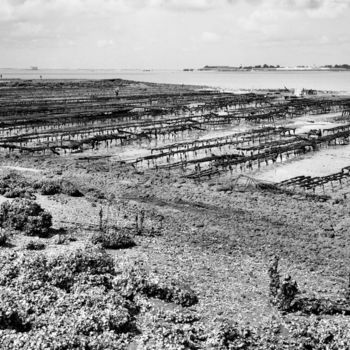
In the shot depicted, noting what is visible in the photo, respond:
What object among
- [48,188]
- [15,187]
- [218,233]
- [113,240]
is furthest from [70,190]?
[218,233]

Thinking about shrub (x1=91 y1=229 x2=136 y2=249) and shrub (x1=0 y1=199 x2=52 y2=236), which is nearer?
shrub (x1=91 y1=229 x2=136 y2=249)

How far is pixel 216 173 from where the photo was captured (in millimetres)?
22828

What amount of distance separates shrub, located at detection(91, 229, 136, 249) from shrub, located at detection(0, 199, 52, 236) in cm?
177

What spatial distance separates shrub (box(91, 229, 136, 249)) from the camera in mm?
14055

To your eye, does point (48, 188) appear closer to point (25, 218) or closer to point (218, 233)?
point (25, 218)

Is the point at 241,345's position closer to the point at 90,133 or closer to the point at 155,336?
the point at 155,336

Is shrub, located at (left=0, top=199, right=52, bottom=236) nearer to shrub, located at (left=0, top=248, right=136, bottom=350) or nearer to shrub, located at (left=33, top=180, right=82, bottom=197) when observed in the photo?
shrub, located at (left=0, top=248, right=136, bottom=350)

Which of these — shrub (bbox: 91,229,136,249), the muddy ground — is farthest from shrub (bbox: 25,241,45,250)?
shrub (bbox: 91,229,136,249)

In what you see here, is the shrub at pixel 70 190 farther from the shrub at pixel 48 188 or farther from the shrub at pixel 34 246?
the shrub at pixel 34 246

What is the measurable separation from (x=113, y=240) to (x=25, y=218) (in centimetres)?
315

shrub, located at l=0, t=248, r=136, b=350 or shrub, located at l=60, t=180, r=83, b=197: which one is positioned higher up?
shrub, located at l=60, t=180, r=83, b=197

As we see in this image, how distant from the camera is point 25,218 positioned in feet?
49.9

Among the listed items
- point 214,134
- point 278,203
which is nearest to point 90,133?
point 214,134

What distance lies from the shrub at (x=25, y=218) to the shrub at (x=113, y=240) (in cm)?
177
